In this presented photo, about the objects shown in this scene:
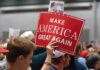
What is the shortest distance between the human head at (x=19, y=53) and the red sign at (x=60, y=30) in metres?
0.68

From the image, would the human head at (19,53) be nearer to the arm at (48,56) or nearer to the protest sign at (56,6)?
the arm at (48,56)

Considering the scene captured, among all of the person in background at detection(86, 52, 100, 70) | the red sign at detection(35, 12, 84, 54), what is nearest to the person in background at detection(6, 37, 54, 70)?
the red sign at detection(35, 12, 84, 54)

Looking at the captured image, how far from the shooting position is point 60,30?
3418 mm

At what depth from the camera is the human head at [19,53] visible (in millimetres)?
2703

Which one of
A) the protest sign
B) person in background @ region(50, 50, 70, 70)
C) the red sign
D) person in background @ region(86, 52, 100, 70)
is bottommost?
person in background @ region(86, 52, 100, 70)

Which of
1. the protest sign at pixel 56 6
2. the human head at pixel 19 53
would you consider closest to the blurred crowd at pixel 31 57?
the human head at pixel 19 53

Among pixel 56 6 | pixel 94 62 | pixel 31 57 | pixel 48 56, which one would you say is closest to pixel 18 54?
pixel 31 57

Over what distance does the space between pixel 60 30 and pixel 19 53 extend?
79cm

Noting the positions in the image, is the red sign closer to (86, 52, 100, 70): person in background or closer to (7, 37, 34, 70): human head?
(7, 37, 34, 70): human head

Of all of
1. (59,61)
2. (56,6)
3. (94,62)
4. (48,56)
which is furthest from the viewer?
(94,62)

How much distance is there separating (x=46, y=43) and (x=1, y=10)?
1446cm

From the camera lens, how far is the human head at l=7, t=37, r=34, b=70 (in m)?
2.70

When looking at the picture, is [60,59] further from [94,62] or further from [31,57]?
[94,62]

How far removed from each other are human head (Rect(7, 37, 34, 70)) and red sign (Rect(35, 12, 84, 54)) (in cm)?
68
